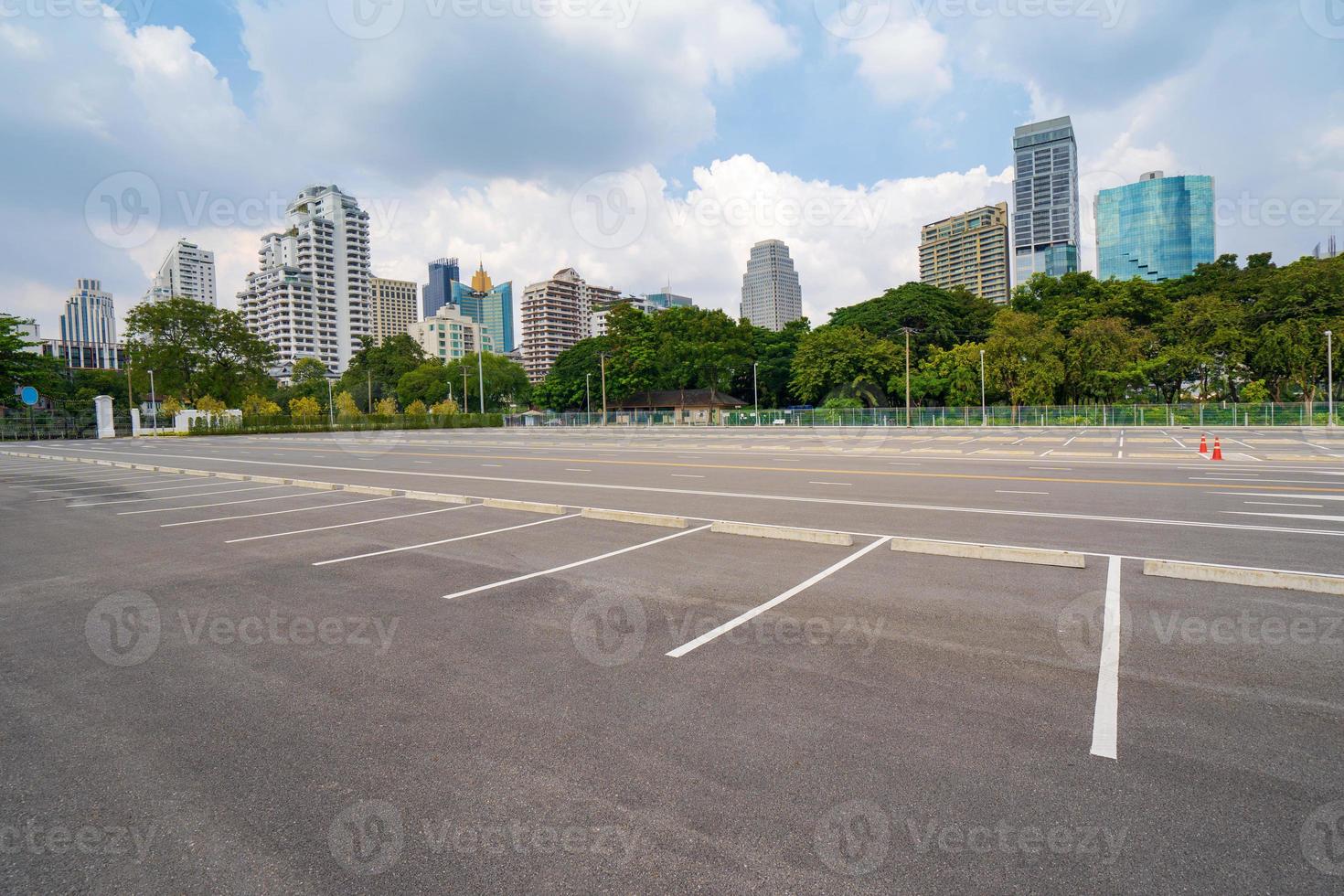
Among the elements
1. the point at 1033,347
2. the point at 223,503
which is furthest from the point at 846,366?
the point at 223,503

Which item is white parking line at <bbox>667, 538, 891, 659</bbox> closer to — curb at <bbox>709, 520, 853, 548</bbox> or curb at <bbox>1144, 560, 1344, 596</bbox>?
curb at <bbox>709, 520, 853, 548</bbox>

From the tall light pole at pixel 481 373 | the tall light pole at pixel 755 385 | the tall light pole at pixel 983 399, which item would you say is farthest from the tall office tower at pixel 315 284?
the tall light pole at pixel 983 399

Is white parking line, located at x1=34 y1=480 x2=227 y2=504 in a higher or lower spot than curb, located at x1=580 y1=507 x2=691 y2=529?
higher

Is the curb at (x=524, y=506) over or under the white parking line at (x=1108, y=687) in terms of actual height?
over

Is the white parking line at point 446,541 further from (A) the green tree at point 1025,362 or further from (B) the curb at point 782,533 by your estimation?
(A) the green tree at point 1025,362

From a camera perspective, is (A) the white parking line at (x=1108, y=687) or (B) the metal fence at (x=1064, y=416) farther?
(B) the metal fence at (x=1064, y=416)

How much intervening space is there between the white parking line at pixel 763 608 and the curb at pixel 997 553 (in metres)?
0.51

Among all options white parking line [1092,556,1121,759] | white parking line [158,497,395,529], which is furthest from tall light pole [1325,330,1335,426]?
white parking line [158,497,395,529]

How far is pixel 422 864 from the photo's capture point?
306 centimetres

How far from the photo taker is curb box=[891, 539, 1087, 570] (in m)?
8.16

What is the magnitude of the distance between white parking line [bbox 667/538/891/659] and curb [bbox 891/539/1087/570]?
1.68 feet

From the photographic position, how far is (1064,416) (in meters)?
63.3

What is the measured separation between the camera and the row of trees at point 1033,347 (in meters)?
62.3

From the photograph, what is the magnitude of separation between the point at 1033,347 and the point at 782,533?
6799cm
